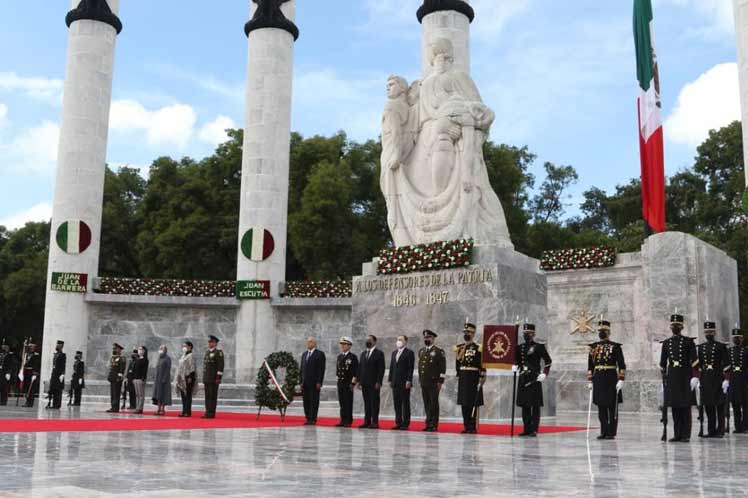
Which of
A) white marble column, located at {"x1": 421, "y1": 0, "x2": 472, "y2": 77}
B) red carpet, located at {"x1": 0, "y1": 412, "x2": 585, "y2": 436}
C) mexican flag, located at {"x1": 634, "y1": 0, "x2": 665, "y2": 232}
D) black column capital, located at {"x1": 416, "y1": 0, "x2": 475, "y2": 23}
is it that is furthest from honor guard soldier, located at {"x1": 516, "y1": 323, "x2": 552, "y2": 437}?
black column capital, located at {"x1": 416, "y1": 0, "x2": 475, "y2": 23}

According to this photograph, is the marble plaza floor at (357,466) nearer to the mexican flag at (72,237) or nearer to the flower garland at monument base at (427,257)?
the flower garland at monument base at (427,257)

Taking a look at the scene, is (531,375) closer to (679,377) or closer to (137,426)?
(679,377)

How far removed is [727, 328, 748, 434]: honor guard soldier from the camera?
12.6 meters

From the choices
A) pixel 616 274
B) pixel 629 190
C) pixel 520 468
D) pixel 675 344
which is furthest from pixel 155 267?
pixel 520 468

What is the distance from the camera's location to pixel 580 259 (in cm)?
2203

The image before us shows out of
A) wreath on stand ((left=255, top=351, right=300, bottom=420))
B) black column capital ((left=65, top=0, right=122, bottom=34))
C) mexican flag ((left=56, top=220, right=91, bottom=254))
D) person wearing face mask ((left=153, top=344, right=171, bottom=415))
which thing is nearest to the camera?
wreath on stand ((left=255, top=351, right=300, bottom=420))

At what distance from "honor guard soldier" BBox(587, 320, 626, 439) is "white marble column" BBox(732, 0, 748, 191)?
6.60 m

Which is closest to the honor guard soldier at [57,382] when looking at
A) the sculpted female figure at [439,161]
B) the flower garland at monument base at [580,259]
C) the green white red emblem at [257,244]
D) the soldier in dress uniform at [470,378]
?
the green white red emblem at [257,244]

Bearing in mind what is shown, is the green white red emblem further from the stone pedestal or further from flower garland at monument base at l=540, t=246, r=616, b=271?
flower garland at monument base at l=540, t=246, r=616, b=271

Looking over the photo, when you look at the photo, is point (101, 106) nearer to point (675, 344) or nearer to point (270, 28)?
point (270, 28)

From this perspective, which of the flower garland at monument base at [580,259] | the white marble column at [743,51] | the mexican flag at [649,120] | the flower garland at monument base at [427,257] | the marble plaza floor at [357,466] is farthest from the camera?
the flower garland at monument base at [580,259]

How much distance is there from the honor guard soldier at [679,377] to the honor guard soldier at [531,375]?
1662mm

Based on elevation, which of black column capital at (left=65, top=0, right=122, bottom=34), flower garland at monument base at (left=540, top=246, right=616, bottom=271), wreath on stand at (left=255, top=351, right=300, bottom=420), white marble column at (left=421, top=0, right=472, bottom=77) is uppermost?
black column capital at (left=65, top=0, right=122, bottom=34)

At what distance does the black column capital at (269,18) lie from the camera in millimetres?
27797
